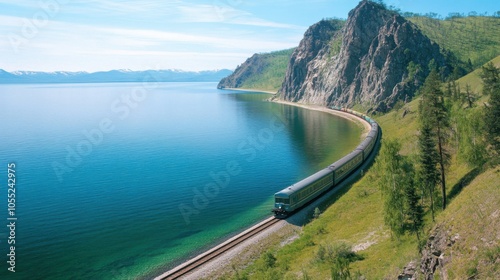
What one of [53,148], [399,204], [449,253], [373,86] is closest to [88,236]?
[399,204]

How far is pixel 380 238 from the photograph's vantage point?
126ft

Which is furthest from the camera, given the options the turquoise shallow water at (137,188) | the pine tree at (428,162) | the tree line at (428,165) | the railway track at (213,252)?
→ the turquoise shallow water at (137,188)

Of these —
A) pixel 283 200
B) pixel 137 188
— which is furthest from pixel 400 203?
pixel 137 188

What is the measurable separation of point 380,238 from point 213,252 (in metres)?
19.2

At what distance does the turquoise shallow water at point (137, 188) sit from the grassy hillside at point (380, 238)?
10.6 metres

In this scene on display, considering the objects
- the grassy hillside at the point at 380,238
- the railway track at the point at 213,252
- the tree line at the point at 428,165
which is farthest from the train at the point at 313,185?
the tree line at the point at 428,165

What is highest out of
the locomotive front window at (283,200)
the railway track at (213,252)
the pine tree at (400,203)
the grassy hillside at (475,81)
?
the grassy hillside at (475,81)

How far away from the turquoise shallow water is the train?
498cm

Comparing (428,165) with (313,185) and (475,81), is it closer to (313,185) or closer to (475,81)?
(313,185)

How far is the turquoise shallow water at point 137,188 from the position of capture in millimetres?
42875

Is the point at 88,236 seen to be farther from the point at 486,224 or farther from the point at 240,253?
the point at 486,224

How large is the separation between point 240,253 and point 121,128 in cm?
10741

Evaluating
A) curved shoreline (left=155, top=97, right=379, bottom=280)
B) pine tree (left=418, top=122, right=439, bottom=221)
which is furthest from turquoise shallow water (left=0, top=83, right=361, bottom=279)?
pine tree (left=418, top=122, right=439, bottom=221)

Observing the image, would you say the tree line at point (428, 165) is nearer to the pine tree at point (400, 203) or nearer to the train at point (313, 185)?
the pine tree at point (400, 203)
